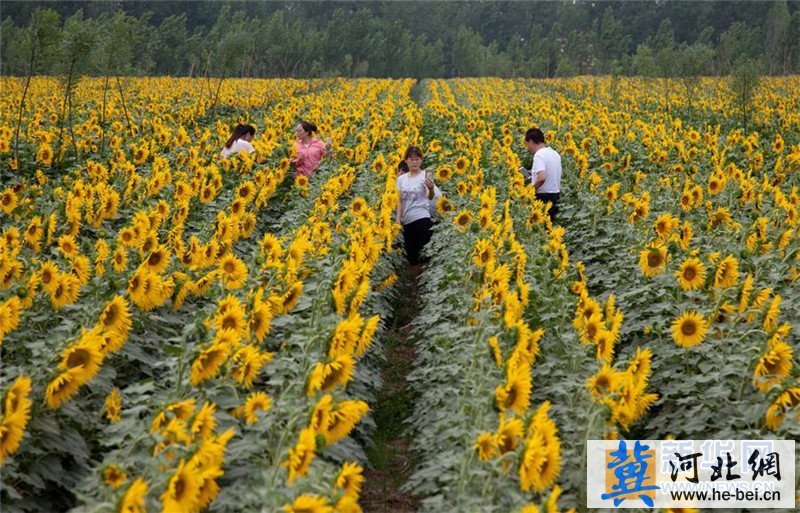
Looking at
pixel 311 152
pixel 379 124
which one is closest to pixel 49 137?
pixel 311 152

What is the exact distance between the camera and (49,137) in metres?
12.1

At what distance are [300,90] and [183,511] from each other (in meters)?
29.4

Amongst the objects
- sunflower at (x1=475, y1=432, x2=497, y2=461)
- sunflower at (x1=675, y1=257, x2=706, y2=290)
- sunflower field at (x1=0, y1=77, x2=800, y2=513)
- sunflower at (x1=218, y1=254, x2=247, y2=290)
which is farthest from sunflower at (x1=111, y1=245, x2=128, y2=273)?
sunflower at (x1=675, y1=257, x2=706, y2=290)

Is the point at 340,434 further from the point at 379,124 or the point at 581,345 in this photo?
the point at 379,124

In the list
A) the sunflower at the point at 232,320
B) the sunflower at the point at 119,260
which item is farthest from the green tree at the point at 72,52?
the sunflower at the point at 232,320

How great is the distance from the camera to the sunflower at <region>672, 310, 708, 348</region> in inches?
177

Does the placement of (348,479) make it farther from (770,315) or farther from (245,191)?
(245,191)

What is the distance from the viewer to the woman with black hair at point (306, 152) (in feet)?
34.2

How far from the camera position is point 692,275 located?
507cm

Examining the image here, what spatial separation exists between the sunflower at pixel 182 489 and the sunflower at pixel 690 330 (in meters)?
2.75

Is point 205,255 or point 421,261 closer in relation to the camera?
point 205,255

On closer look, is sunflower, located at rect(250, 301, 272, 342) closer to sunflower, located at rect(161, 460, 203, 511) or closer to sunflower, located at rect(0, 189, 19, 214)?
sunflower, located at rect(161, 460, 203, 511)

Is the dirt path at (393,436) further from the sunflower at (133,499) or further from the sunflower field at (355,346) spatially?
the sunflower at (133,499)

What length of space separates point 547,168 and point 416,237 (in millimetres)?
1587
